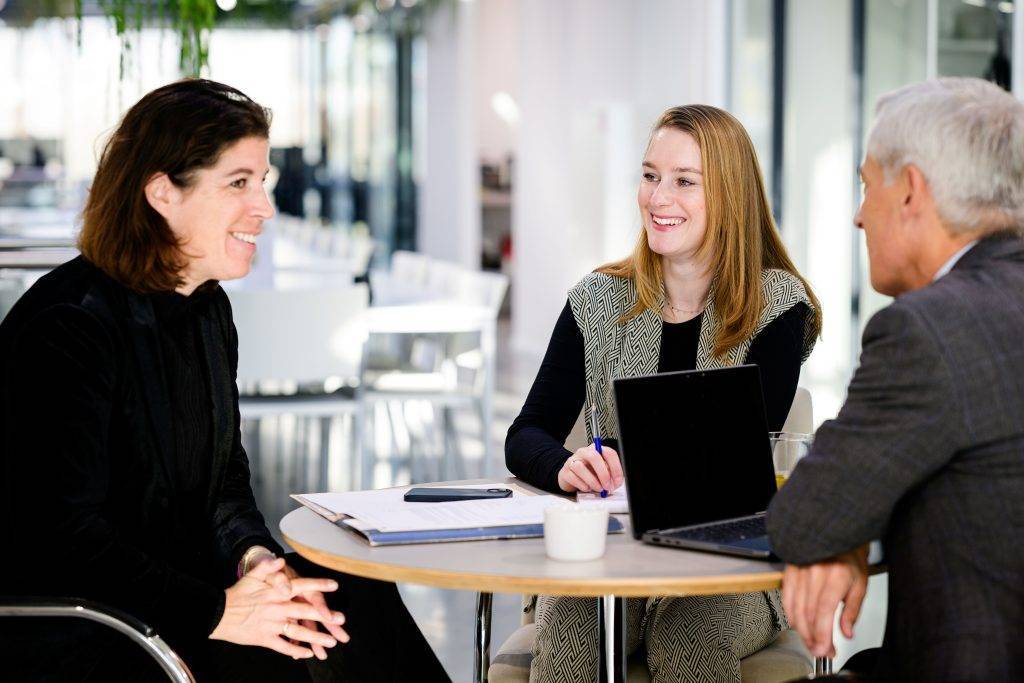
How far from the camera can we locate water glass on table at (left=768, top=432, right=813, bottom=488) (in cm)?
195

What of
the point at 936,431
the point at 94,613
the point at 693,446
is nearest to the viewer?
the point at 936,431

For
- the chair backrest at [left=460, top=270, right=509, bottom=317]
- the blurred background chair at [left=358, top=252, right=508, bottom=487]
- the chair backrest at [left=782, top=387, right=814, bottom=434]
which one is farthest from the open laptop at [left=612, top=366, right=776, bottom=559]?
the chair backrest at [left=460, top=270, right=509, bottom=317]

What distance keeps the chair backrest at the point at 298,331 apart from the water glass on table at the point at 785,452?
3339 millimetres

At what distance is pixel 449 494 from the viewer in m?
1.96

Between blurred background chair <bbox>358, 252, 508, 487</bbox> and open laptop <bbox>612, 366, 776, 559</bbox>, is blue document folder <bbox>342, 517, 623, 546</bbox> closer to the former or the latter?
open laptop <bbox>612, 366, 776, 559</bbox>

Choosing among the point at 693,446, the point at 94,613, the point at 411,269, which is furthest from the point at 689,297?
the point at 411,269

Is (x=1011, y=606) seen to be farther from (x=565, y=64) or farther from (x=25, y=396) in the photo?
(x=565, y=64)

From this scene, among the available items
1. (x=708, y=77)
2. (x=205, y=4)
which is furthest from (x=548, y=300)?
(x=205, y=4)

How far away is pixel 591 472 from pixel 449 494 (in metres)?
0.24

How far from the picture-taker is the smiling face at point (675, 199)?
2.47 meters

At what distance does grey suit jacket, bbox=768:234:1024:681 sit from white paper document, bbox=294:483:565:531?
1.28ft

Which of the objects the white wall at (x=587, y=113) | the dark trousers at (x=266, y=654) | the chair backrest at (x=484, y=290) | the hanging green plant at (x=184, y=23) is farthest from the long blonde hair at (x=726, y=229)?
the white wall at (x=587, y=113)

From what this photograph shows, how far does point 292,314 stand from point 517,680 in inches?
122

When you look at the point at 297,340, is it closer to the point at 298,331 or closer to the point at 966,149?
the point at 298,331
